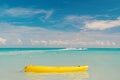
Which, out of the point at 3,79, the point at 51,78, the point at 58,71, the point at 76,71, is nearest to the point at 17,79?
the point at 3,79

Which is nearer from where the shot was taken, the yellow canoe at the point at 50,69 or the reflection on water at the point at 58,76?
the reflection on water at the point at 58,76

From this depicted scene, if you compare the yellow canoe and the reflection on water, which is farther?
the yellow canoe

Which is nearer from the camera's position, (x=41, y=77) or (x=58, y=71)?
(x=41, y=77)

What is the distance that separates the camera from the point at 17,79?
13.5m

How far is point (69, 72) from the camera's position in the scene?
610 inches

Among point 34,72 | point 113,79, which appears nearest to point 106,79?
point 113,79

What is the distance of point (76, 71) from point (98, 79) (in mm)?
2449

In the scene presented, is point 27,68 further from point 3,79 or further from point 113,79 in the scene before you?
point 113,79

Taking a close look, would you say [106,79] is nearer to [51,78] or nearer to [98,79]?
[98,79]

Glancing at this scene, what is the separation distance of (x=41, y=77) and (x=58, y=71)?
63.1 inches

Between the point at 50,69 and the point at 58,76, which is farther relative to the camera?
the point at 50,69

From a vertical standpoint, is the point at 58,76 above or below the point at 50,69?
below

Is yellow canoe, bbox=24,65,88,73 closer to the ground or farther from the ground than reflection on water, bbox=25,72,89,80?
farther from the ground

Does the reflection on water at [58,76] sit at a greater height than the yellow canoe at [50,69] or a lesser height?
lesser
